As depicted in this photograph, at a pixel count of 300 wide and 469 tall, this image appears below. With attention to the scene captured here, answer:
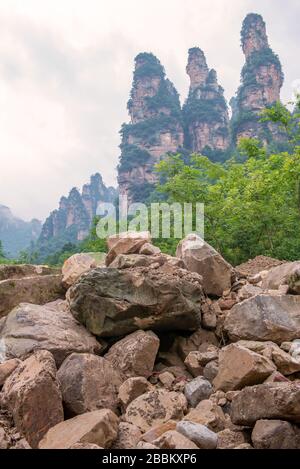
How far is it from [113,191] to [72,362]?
106 metres

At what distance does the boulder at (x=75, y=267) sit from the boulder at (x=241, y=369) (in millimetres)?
2784

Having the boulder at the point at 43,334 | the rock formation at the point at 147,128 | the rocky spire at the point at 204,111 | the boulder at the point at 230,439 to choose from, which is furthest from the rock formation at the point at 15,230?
the boulder at the point at 230,439

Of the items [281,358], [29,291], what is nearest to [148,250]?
[29,291]

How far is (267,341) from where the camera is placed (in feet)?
15.0

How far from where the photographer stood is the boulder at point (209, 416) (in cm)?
347

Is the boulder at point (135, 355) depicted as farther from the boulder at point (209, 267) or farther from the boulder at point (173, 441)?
the boulder at point (209, 267)

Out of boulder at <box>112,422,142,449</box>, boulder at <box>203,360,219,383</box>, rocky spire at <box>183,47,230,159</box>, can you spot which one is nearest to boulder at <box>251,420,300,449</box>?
boulder at <box>112,422,142,449</box>

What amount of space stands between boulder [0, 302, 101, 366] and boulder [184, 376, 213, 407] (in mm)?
1206

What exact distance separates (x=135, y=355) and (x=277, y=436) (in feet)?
5.64

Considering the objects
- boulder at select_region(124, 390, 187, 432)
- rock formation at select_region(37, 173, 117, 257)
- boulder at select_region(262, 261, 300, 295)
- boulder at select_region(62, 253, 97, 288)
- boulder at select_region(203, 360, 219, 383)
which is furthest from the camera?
rock formation at select_region(37, 173, 117, 257)

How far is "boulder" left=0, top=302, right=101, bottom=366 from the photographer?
169 inches

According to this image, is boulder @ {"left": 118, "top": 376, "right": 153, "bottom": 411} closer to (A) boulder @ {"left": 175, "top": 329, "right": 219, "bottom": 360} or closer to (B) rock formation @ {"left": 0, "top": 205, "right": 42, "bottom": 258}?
(A) boulder @ {"left": 175, "top": 329, "right": 219, "bottom": 360}

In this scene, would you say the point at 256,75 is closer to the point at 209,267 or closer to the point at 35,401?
the point at 209,267
